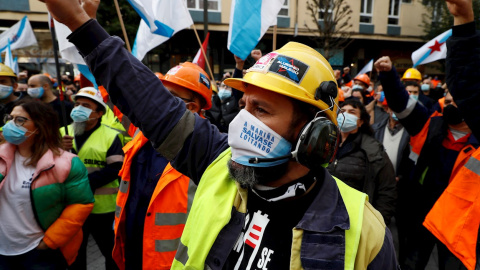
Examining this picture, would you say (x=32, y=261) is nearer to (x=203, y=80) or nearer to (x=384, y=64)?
(x=203, y=80)

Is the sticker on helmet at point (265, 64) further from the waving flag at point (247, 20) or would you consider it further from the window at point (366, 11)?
the window at point (366, 11)

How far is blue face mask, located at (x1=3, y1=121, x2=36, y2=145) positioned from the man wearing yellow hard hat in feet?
6.51

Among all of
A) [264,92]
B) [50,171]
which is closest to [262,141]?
[264,92]

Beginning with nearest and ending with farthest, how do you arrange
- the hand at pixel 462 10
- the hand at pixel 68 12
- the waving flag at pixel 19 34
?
the hand at pixel 68 12 → the hand at pixel 462 10 → the waving flag at pixel 19 34

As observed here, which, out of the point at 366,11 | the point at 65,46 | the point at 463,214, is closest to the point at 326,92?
the point at 463,214

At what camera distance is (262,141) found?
4.93 ft

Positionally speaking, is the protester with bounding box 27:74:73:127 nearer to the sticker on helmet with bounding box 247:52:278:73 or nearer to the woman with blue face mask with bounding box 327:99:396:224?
the woman with blue face mask with bounding box 327:99:396:224

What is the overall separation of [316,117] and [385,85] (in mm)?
1921

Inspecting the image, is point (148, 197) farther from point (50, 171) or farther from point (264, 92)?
point (264, 92)

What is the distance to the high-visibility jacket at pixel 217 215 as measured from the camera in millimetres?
1346

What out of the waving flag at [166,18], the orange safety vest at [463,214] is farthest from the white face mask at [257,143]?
the waving flag at [166,18]

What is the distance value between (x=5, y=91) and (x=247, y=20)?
4.02 meters

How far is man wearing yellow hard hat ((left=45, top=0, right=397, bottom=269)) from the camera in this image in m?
1.38

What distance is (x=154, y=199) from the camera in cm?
236
